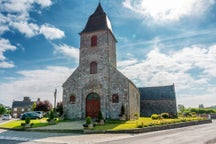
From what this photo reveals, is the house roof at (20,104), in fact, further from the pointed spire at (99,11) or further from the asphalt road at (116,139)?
the asphalt road at (116,139)

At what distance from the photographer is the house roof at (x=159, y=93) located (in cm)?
3730

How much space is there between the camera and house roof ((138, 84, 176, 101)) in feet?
122

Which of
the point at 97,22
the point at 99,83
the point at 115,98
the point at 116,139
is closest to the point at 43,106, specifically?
the point at 99,83

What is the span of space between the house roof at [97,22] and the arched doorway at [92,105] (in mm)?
9580

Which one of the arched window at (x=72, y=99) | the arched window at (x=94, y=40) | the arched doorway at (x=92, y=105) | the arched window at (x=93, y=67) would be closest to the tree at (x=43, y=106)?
the arched window at (x=72, y=99)

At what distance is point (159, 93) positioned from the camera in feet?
127

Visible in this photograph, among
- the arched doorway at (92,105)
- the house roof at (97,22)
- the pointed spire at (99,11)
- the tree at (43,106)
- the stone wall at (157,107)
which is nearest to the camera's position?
the arched doorway at (92,105)

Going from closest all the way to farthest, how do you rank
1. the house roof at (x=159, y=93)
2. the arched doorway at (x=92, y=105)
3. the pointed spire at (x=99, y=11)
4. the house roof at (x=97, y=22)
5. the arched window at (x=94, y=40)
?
1. the arched doorway at (x=92, y=105)
2. the arched window at (x=94, y=40)
3. the house roof at (x=97, y=22)
4. the pointed spire at (x=99, y=11)
5. the house roof at (x=159, y=93)

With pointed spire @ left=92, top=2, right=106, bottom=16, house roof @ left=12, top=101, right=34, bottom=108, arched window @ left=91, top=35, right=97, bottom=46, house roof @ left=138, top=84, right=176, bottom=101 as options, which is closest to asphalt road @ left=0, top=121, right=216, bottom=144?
arched window @ left=91, top=35, right=97, bottom=46

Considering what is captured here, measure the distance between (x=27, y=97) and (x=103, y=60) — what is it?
63.4 metres

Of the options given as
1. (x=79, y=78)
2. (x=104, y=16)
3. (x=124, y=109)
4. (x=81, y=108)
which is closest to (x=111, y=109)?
(x=124, y=109)

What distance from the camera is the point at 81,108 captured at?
944 inches

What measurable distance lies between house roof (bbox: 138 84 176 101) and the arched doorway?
17.8 metres

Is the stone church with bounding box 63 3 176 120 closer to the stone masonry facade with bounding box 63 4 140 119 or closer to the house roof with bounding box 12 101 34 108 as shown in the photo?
the stone masonry facade with bounding box 63 4 140 119
